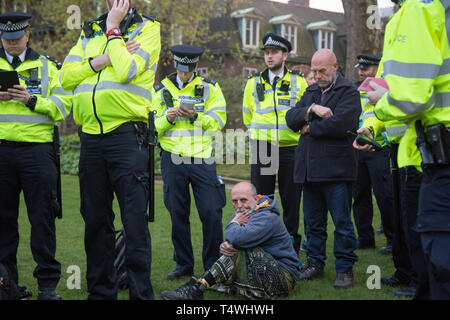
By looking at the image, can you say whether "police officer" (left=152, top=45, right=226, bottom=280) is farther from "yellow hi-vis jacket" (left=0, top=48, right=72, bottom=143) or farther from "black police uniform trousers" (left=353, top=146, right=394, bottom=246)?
"black police uniform trousers" (left=353, top=146, right=394, bottom=246)

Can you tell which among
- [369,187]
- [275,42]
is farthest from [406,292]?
[275,42]

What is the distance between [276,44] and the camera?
22.2 ft

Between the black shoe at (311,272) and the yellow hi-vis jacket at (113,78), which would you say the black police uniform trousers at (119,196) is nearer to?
the yellow hi-vis jacket at (113,78)

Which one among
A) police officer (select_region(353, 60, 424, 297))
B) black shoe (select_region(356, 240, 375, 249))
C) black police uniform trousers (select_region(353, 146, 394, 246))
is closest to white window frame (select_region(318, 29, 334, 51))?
black police uniform trousers (select_region(353, 146, 394, 246))

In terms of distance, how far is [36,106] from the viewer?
16.4 ft

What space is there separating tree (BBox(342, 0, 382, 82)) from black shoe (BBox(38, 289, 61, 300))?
385 inches

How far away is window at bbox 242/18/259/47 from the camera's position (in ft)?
103

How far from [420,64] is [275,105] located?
3.73m

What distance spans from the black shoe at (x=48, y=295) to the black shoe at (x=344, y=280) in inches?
108

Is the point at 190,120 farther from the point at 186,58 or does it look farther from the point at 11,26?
the point at 11,26

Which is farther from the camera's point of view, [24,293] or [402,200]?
[24,293]

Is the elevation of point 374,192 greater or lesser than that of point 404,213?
lesser

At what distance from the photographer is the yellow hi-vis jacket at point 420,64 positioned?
9.94 feet
